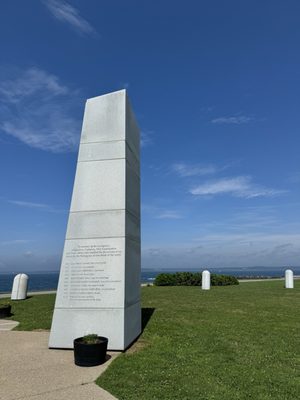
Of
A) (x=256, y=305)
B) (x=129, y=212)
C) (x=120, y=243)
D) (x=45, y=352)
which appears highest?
(x=129, y=212)

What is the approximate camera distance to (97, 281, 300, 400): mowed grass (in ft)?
18.4

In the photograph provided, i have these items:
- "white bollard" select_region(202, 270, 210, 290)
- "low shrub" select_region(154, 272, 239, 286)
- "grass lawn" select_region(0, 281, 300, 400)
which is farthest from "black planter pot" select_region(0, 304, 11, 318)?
"low shrub" select_region(154, 272, 239, 286)

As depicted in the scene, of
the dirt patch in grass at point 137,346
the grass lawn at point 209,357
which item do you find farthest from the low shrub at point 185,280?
the dirt patch in grass at point 137,346

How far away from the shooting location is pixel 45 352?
317 inches

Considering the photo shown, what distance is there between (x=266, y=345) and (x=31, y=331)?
6683 millimetres

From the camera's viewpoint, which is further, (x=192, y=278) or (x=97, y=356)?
(x=192, y=278)

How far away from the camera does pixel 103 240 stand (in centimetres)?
902

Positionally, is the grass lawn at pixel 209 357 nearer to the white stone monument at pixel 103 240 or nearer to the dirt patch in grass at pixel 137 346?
the dirt patch in grass at pixel 137 346

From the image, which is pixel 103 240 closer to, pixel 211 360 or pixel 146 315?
→ pixel 211 360

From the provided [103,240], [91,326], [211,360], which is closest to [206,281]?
[103,240]

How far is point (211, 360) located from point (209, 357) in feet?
0.74

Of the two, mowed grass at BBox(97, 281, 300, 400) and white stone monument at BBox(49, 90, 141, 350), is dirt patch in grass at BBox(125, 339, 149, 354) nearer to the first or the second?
mowed grass at BBox(97, 281, 300, 400)

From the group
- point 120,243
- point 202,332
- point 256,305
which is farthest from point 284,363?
point 256,305

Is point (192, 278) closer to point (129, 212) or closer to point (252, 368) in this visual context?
point (129, 212)
